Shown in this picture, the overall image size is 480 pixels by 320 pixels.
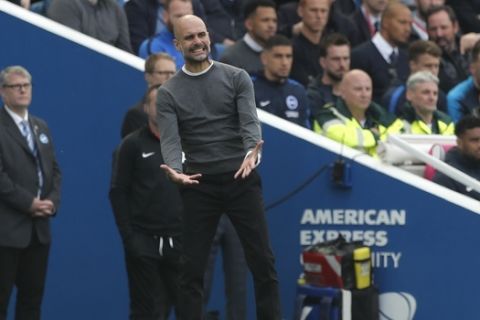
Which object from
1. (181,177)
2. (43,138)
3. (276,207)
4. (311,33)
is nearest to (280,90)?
(276,207)

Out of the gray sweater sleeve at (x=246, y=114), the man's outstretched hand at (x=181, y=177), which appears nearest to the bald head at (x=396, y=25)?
the gray sweater sleeve at (x=246, y=114)

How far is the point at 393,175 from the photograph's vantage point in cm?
1148

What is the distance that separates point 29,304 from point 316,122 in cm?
321

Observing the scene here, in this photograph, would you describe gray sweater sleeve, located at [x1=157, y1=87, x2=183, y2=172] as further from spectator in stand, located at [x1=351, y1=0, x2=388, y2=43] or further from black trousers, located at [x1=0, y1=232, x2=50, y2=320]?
spectator in stand, located at [x1=351, y1=0, x2=388, y2=43]

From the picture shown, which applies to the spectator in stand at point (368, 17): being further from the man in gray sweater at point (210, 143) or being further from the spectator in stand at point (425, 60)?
the man in gray sweater at point (210, 143)

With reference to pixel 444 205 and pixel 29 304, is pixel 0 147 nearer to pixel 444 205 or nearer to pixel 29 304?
pixel 29 304

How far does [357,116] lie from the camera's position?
12281 millimetres

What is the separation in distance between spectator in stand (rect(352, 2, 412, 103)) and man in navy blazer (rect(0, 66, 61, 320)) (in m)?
4.03

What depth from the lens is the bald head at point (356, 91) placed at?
1220 cm

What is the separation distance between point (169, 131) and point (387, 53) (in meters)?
5.30

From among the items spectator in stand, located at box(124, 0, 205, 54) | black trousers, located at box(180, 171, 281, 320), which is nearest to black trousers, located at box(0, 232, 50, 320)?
black trousers, located at box(180, 171, 281, 320)

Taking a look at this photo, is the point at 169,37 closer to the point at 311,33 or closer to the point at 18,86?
the point at 311,33

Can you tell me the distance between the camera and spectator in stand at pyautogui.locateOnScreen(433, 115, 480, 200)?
1145 centimetres

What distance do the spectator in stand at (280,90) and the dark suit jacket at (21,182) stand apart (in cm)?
234
